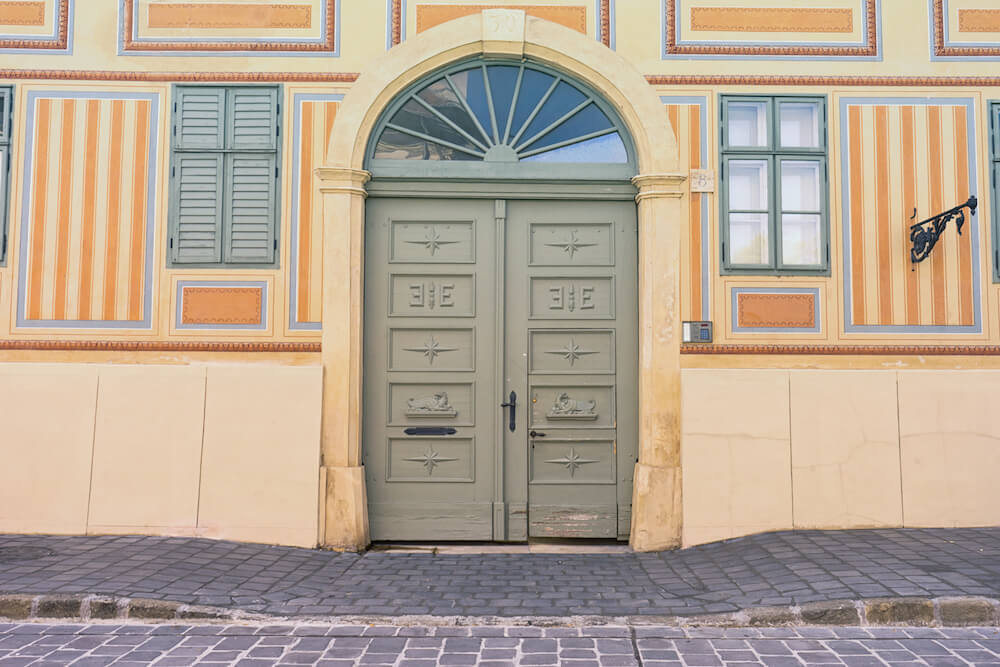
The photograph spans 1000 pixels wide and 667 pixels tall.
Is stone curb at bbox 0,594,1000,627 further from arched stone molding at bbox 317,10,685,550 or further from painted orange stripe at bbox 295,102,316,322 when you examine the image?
painted orange stripe at bbox 295,102,316,322

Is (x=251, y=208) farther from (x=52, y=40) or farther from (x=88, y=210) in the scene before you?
(x=52, y=40)

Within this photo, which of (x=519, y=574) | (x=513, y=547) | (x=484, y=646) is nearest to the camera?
(x=484, y=646)

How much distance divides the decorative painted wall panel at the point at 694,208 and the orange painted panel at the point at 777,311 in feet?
1.03

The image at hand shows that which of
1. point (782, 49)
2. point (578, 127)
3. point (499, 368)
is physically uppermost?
point (782, 49)

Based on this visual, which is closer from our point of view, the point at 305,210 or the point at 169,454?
the point at 169,454

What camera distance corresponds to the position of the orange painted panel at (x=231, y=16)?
6566 millimetres

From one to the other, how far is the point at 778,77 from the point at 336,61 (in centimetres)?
375

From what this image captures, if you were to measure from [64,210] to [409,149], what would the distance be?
9.65 feet

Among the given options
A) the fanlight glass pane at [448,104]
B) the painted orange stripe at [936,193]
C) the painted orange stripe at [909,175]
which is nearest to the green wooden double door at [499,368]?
the fanlight glass pane at [448,104]

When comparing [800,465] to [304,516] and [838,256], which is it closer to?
[838,256]

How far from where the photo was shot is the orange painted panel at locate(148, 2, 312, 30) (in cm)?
657

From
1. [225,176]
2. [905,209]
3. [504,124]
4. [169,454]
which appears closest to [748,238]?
[905,209]

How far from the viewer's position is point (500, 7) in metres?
6.56

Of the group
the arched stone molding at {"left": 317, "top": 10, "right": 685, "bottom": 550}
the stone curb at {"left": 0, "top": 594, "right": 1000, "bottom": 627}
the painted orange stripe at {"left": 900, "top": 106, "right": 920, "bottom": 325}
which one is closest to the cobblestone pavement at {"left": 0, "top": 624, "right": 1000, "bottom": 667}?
the stone curb at {"left": 0, "top": 594, "right": 1000, "bottom": 627}
